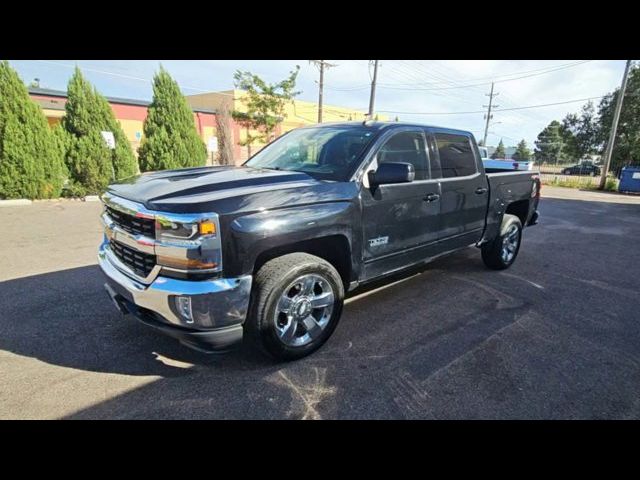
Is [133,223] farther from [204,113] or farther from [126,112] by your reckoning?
[204,113]

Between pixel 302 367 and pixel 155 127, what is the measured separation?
13.8 meters

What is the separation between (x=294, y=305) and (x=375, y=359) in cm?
83

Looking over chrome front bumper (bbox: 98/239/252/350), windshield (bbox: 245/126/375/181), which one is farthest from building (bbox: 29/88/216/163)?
chrome front bumper (bbox: 98/239/252/350)

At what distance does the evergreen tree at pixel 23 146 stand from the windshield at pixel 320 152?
33.9 feet

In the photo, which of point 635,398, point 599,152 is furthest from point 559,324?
point 599,152

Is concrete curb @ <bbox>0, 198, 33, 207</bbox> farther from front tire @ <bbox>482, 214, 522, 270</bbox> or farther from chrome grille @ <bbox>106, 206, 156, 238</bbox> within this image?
front tire @ <bbox>482, 214, 522, 270</bbox>

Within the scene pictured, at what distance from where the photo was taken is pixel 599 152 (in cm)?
5256

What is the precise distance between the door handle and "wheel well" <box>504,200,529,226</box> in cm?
234

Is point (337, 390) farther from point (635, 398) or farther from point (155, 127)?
point (155, 127)

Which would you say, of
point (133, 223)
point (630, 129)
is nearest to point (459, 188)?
point (133, 223)

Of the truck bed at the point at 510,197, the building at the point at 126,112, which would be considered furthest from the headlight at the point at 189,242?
the building at the point at 126,112

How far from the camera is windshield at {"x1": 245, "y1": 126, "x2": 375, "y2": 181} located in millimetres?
3254

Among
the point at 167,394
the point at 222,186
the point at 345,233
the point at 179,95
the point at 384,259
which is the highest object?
the point at 179,95

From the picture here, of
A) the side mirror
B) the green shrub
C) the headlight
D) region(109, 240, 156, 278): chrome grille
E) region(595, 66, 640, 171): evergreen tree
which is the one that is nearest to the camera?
the headlight
